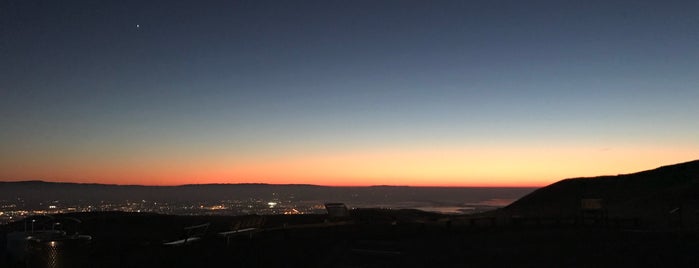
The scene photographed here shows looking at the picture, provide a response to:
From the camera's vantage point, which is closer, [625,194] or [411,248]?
[411,248]

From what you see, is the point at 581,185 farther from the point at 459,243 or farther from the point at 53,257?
the point at 53,257

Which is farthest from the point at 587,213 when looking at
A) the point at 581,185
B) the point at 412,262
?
the point at 581,185

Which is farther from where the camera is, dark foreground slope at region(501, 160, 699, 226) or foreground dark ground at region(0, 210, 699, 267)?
dark foreground slope at region(501, 160, 699, 226)

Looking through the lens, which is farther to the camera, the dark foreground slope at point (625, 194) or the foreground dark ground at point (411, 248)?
the dark foreground slope at point (625, 194)
